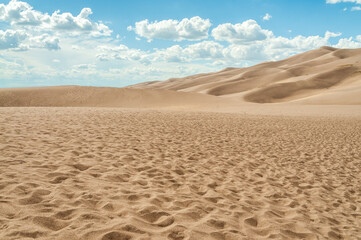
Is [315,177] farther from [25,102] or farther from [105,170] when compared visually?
[25,102]

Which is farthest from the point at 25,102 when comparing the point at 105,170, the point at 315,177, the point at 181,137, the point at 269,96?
the point at 269,96

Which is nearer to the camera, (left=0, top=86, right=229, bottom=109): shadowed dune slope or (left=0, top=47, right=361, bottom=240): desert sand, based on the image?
(left=0, top=47, right=361, bottom=240): desert sand

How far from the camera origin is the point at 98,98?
40062 millimetres

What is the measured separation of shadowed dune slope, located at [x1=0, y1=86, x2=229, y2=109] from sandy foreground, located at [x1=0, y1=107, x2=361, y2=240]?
29.2 metres

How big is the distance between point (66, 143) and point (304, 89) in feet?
198

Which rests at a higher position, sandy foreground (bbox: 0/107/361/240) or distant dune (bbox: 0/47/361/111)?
A: distant dune (bbox: 0/47/361/111)

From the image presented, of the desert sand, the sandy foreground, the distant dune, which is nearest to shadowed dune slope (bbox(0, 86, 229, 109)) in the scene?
the distant dune

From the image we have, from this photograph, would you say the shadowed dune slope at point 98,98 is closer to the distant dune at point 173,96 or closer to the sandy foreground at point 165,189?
the distant dune at point 173,96

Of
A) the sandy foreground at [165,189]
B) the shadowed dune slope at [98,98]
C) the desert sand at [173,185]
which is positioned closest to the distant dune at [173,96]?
the shadowed dune slope at [98,98]

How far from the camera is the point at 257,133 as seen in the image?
13.3 metres

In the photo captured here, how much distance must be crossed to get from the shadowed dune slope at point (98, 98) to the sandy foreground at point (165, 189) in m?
29.2

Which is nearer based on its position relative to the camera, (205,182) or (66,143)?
(205,182)

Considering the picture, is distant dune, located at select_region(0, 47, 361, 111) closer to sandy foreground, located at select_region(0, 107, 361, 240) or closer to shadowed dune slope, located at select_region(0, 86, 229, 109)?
shadowed dune slope, located at select_region(0, 86, 229, 109)

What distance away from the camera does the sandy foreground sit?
11.7 feet
